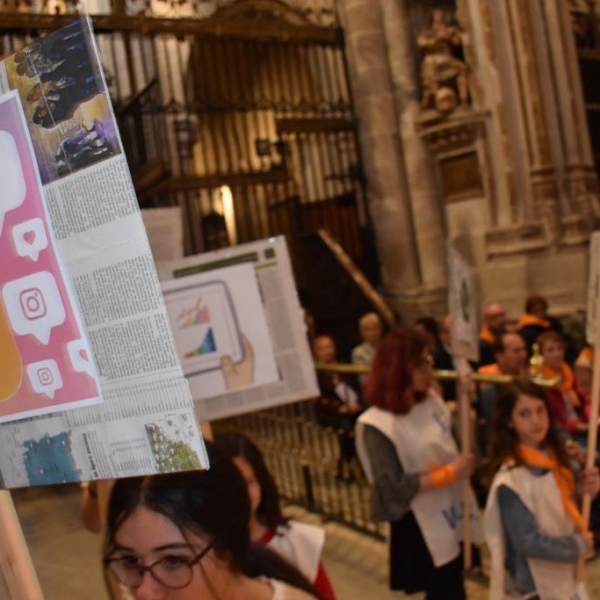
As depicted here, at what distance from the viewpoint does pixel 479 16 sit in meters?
8.62

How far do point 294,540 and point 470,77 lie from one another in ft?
23.3

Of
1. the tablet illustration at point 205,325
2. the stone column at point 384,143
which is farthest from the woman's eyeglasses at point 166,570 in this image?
the stone column at point 384,143

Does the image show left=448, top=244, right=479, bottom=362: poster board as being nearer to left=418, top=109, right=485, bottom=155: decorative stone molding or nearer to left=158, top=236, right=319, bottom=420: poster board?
left=158, top=236, right=319, bottom=420: poster board

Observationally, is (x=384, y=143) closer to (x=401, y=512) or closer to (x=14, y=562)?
(x=401, y=512)

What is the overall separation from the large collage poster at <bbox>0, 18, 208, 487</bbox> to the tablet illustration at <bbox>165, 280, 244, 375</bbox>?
175cm

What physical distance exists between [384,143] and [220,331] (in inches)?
262

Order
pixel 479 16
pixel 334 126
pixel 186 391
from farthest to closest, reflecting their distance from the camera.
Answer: pixel 334 126 → pixel 479 16 → pixel 186 391

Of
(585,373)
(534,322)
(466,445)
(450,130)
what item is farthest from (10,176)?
(450,130)

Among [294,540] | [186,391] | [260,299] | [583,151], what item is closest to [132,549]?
[186,391]

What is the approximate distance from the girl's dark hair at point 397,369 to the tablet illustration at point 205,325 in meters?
0.63

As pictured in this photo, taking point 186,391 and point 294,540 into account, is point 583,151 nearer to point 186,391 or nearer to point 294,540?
point 294,540

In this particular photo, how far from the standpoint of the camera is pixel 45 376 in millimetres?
1321

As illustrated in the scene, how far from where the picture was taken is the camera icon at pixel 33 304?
130 cm

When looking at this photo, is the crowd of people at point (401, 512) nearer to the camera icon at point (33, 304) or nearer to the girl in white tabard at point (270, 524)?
the girl in white tabard at point (270, 524)
